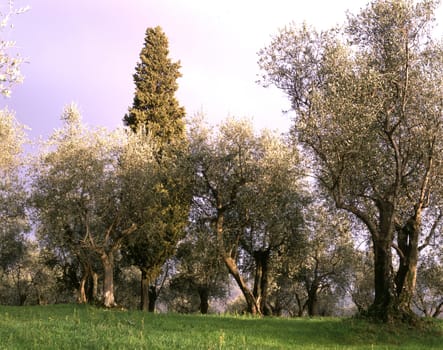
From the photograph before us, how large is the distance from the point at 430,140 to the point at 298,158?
6.95 meters

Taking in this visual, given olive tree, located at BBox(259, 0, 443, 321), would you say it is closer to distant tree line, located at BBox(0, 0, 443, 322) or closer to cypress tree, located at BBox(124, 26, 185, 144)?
distant tree line, located at BBox(0, 0, 443, 322)

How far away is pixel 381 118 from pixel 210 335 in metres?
13.5

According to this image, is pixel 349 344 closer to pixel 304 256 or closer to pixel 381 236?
pixel 381 236

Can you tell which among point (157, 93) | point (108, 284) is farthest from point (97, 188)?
point (157, 93)

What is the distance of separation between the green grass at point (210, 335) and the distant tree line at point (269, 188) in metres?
1.78

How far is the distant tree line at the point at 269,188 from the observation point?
23.8 meters

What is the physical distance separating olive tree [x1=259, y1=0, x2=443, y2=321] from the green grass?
1.70 meters

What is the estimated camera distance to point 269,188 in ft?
113

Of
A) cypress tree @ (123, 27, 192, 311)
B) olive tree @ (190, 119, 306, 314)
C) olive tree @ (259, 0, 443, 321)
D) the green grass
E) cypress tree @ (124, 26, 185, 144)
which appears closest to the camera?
the green grass

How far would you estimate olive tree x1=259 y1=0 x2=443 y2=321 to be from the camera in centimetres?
2303

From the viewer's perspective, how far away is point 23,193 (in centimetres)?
4291

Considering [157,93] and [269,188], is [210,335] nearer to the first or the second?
[269,188]

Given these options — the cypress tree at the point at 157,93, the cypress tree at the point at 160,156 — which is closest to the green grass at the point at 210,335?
the cypress tree at the point at 160,156

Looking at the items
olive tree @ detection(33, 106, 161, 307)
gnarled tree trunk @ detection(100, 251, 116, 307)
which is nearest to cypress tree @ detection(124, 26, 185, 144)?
olive tree @ detection(33, 106, 161, 307)
